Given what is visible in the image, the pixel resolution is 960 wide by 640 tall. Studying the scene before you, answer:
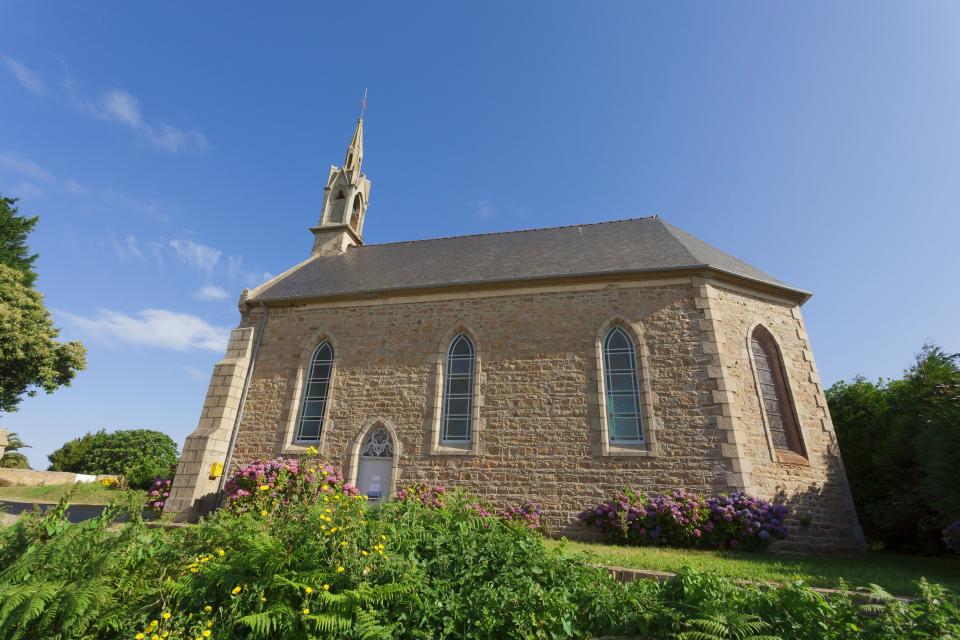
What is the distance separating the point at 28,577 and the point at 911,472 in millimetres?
14399

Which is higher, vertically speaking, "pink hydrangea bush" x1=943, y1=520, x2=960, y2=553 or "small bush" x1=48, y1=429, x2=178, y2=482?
"small bush" x1=48, y1=429, x2=178, y2=482

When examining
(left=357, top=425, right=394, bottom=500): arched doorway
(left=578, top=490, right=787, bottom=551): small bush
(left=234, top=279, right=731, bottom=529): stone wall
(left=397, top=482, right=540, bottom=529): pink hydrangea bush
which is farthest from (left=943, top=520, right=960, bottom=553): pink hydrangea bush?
(left=357, top=425, right=394, bottom=500): arched doorway

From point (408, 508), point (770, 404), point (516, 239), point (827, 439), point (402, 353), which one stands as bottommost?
point (408, 508)

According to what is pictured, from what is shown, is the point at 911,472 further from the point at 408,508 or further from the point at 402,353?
the point at 402,353

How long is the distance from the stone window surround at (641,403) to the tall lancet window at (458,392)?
3.14m

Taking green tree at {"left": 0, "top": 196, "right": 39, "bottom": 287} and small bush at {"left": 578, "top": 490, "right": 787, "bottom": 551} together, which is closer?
small bush at {"left": 578, "top": 490, "right": 787, "bottom": 551}

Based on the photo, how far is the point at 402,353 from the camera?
12.6 meters

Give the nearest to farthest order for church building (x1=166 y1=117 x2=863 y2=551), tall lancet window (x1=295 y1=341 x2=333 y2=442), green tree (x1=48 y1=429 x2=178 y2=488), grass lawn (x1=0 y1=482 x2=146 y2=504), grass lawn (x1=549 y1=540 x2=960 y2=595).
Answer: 1. grass lawn (x1=549 y1=540 x2=960 y2=595)
2. church building (x1=166 y1=117 x2=863 y2=551)
3. tall lancet window (x1=295 y1=341 x2=333 y2=442)
4. grass lawn (x1=0 y1=482 x2=146 y2=504)
5. green tree (x1=48 y1=429 x2=178 y2=488)

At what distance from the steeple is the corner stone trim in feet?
21.2

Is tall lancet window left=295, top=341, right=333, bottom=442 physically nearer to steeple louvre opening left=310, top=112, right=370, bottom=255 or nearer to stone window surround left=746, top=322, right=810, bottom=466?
steeple louvre opening left=310, top=112, right=370, bottom=255

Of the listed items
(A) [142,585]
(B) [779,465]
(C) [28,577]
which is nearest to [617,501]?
(B) [779,465]

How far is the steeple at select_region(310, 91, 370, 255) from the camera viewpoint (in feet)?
62.9

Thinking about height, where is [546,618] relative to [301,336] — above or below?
below

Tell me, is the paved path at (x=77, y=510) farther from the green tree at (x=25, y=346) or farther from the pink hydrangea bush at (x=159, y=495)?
the green tree at (x=25, y=346)
